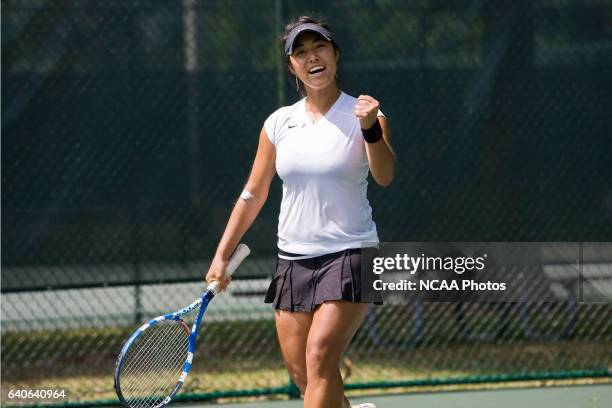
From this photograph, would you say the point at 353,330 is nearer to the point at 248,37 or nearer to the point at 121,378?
the point at 121,378

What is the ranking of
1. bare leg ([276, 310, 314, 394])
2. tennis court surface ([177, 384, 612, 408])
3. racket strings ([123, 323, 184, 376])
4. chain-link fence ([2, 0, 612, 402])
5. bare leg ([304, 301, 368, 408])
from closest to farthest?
1. bare leg ([304, 301, 368, 408])
2. bare leg ([276, 310, 314, 394])
3. racket strings ([123, 323, 184, 376])
4. tennis court surface ([177, 384, 612, 408])
5. chain-link fence ([2, 0, 612, 402])

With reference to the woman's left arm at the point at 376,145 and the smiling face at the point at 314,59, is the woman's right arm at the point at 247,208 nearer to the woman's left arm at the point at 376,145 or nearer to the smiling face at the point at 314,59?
the smiling face at the point at 314,59

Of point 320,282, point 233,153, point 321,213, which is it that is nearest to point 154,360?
point 320,282

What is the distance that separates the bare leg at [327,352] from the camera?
376cm

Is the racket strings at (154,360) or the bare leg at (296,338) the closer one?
the bare leg at (296,338)

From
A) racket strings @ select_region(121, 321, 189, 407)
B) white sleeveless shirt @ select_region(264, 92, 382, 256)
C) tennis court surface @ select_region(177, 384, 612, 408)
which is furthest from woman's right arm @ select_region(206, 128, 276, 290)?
tennis court surface @ select_region(177, 384, 612, 408)

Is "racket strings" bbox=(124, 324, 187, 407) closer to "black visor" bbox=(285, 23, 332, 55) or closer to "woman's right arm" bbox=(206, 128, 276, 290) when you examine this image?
"woman's right arm" bbox=(206, 128, 276, 290)

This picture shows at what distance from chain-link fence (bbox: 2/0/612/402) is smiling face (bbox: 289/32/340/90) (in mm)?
2236

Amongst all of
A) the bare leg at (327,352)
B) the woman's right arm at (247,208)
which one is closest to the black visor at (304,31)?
the woman's right arm at (247,208)

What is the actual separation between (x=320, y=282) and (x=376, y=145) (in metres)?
0.50

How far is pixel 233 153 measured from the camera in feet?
20.2

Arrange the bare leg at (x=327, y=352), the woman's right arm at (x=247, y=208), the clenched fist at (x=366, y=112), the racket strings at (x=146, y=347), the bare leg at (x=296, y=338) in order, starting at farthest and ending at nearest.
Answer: the racket strings at (x=146, y=347)
the woman's right arm at (x=247, y=208)
the bare leg at (x=296, y=338)
the bare leg at (x=327, y=352)
the clenched fist at (x=366, y=112)

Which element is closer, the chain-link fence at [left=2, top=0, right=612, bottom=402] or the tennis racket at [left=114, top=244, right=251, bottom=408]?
the tennis racket at [left=114, top=244, right=251, bottom=408]

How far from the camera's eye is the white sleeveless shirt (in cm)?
381
